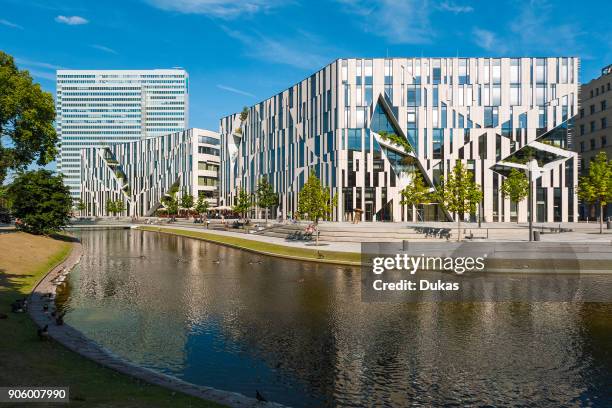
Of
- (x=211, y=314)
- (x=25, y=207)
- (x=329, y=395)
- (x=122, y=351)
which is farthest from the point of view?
(x=25, y=207)

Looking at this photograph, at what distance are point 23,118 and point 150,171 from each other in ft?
310

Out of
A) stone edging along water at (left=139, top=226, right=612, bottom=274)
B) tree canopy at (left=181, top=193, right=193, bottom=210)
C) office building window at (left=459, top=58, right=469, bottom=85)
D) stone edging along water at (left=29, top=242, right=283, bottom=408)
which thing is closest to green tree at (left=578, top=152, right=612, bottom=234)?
stone edging along water at (left=139, top=226, right=612, bottom=274)

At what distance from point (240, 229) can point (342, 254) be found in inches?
1638

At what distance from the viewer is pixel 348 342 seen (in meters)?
16.3

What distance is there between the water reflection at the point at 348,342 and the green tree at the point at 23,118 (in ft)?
114

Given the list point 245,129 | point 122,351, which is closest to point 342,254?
point 122,351

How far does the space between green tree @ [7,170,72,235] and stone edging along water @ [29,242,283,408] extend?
33664 mm

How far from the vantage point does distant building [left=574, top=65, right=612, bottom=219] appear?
84.2m

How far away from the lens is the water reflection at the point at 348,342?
481 inches

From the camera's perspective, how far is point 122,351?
49.8 ft

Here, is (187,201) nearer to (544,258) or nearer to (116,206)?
(116,206)

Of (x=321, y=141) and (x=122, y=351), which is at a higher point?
(x=321, y=141)

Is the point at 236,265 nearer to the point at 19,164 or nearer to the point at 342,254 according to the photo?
the point at 342,254

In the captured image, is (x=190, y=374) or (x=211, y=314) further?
(x=211, y=314)
